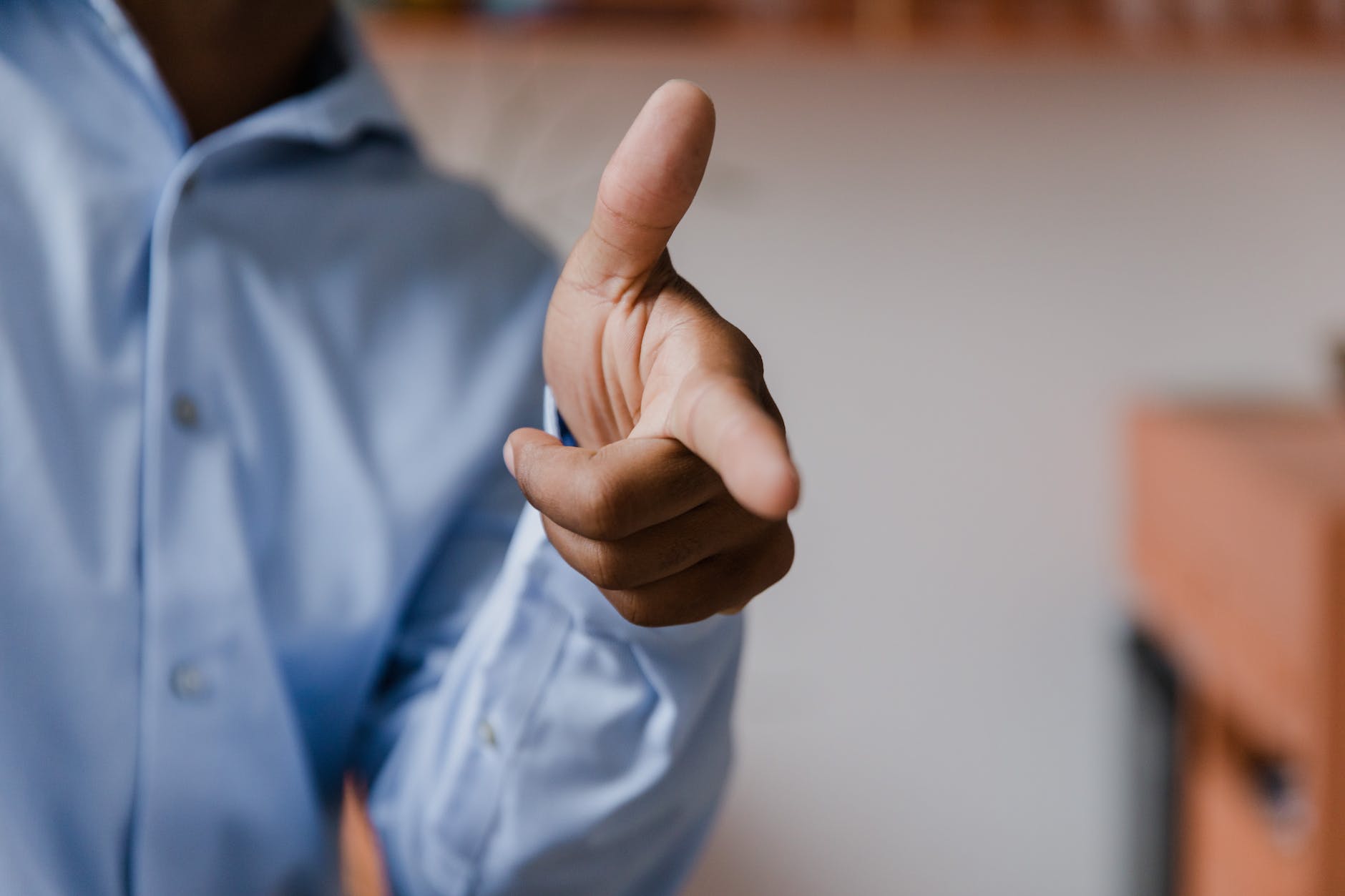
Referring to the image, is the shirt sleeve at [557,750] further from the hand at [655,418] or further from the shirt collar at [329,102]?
the shirt collar at [329,102]

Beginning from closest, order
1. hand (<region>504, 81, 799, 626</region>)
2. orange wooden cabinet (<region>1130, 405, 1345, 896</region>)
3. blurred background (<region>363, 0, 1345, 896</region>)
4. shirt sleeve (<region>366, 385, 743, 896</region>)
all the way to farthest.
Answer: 1. hand (<region>504, 81, 799, 626</region>)
2. shirt sleeve (<region>366, 385, 743, 896</region>)
3. orange wooden cabinet (<region>1130, 405, 1345, 896</region>)
4. blurred background (<region>363, 0, 1345, 896</region>)

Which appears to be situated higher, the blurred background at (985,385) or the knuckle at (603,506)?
the knuckle at (603,506)

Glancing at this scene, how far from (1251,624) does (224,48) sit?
0.89 meters

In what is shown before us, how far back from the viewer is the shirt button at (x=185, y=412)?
0.45 m

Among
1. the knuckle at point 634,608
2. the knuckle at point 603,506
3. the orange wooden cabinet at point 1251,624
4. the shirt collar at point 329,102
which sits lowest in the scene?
the orange wooden cabinet at point 1251,624

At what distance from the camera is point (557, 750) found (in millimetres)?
440

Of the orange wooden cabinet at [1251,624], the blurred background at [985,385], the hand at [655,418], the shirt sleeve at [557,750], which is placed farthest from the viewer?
the blurred background at [985,385]

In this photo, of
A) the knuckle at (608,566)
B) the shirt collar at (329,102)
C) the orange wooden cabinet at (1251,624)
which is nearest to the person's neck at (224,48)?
the shirt collar at (329,102)

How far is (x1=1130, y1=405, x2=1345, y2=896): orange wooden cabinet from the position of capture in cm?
87

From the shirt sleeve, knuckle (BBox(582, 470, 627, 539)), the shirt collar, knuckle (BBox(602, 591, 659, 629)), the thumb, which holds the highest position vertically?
the thumb

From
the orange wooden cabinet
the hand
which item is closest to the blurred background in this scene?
the orange wooden cabinet

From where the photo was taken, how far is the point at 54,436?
0.43 meters

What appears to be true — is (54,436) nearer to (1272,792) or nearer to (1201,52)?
(1201,52)

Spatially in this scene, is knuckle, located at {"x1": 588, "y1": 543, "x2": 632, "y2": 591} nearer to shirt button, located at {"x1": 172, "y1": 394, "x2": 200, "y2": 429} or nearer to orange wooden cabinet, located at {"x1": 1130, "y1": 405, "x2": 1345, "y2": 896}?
shirt button, located at {"x1": 172, "y1": 394, "x2": 200, "y2": 429}
